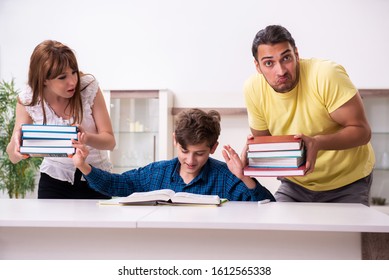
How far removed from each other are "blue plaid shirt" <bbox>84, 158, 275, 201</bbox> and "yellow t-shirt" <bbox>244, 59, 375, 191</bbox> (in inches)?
10.3

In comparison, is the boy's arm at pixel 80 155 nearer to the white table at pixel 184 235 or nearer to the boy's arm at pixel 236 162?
the white table at pixel 184 235

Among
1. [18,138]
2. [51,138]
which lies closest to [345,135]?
[51,138]

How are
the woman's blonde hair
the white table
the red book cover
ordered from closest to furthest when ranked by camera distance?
the white table → the red book cover → the woman's blonde hair

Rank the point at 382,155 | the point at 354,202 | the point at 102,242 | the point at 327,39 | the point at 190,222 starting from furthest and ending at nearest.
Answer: the point at 327,39
the point at 382,155
the point at 354,202
the point at 102,242
the point at 190,222

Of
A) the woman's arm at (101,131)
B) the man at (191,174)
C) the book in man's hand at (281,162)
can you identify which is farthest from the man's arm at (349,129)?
the woman's arm at (101,131)

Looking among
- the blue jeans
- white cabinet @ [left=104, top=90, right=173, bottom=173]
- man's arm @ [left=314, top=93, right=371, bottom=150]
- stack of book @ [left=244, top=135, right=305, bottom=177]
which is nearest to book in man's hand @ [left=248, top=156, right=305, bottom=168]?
stack of book @ [left=244, top=135, right=305, bottom=177]

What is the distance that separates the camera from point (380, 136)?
14.0 feet

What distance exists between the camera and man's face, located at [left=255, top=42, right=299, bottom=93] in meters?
2.12

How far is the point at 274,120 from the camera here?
7.45 feet

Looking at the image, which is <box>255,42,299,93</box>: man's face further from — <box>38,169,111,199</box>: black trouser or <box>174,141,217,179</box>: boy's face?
<box>38,169,111,199</box>: black trouser

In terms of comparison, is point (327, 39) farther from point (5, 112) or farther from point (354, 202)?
point (5, 112)

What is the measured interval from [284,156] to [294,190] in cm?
44
